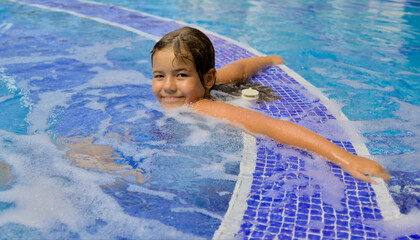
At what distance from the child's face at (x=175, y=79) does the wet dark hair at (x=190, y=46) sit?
0.04 metres

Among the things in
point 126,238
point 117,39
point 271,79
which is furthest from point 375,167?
point 117,39

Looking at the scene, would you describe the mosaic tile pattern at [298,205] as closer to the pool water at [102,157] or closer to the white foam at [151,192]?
the pool water at [102,157]

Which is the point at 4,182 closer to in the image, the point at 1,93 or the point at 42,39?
the point at 1,93

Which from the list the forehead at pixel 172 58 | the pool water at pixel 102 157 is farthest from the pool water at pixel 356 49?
the forehead at pixel 172 58

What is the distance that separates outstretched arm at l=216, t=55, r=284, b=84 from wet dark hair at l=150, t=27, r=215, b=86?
3.13 feet

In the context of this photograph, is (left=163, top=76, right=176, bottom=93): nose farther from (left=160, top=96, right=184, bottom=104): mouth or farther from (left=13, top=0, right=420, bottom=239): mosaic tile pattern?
(left=13, top=0, right=420, bottom=239): mosaic tile pattern

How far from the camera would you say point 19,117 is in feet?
12.6

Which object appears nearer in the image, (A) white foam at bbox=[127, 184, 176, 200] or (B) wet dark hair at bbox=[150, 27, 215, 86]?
(A) white foam at bbox=[127, 184, 176, 200]

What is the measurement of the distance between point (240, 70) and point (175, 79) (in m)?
1.44

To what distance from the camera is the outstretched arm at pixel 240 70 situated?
15.1 ft

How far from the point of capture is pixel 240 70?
15.8 ft

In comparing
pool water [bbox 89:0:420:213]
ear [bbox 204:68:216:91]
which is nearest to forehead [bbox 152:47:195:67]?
ear [bbox 204:68:216:91]

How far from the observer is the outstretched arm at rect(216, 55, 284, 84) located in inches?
182

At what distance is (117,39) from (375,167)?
488cm
